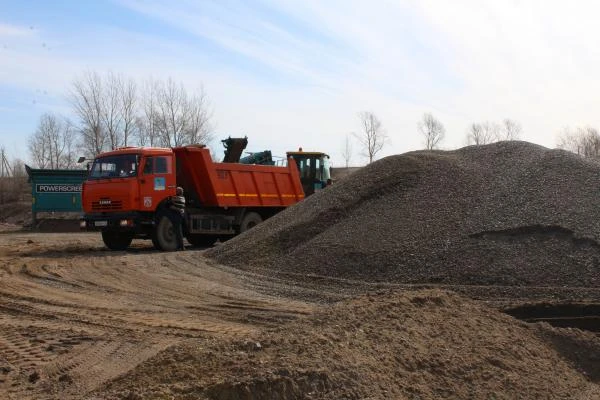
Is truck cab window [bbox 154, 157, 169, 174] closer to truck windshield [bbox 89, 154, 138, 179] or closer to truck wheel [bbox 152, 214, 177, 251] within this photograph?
truck windshield [bbox 89, 154, 138, 179]

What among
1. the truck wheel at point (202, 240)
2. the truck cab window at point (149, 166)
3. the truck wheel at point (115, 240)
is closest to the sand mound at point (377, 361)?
the truck cab window at point (149, 166)

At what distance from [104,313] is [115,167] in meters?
8.54

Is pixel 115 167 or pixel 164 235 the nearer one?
pixel 115 167

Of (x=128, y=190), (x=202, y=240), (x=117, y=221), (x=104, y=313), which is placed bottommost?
(x=104, y=313)

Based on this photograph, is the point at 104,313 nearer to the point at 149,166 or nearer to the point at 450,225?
the point at 450,225

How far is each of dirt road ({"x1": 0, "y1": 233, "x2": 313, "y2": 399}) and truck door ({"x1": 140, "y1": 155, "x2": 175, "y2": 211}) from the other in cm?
215

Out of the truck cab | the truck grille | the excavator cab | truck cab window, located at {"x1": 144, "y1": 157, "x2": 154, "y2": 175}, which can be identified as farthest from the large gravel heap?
the excavator cab

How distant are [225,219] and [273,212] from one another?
92.0 inches

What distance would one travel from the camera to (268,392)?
4039 mm

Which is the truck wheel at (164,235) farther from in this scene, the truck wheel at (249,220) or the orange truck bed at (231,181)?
the truck wheel at (249,220)

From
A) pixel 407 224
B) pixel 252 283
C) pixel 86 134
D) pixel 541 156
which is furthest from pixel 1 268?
pixel 86 134

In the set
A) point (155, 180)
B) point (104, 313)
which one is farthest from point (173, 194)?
point (104, 313)

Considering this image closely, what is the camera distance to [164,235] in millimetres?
16125

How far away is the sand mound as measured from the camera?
4.19 m
